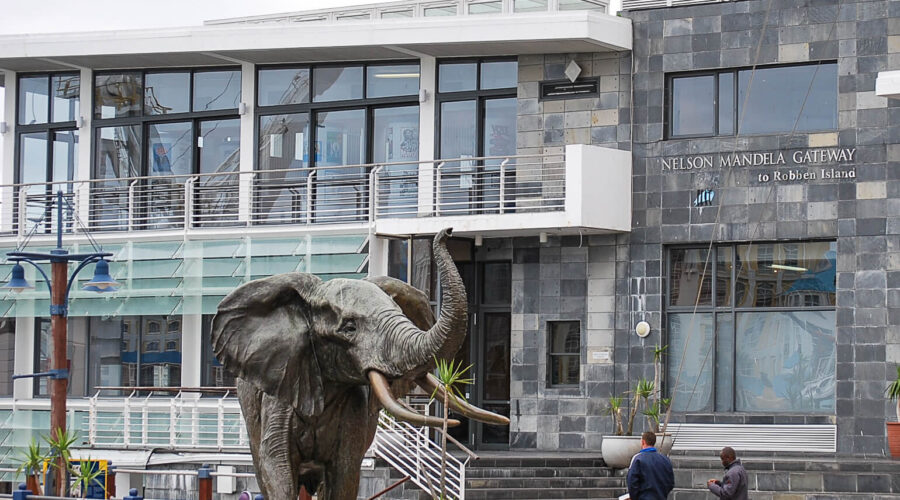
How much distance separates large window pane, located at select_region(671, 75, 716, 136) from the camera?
2450cm

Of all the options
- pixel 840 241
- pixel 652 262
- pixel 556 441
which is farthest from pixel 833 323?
pixel 556 441

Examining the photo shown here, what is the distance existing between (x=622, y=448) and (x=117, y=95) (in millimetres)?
11685

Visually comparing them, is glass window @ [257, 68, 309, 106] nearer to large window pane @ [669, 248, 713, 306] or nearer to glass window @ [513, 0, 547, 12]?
glass window @ [513, 0, 547, 12]

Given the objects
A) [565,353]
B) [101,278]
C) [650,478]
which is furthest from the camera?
[565,353]

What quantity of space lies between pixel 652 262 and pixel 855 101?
3.71 metres

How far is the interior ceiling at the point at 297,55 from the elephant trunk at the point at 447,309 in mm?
15622

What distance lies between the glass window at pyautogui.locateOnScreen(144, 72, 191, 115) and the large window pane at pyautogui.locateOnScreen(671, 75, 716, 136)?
8551 mm

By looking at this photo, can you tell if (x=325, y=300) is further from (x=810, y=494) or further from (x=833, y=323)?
(x=833, y=323)

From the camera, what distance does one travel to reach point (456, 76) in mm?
26094

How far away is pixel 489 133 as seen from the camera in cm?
2591

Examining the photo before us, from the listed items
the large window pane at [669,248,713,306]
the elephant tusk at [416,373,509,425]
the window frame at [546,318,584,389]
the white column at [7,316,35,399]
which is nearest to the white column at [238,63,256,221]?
the white column at [7,316,35,399]

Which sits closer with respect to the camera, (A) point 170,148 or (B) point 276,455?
(B) point 276,455

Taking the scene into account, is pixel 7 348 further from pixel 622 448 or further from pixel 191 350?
pixel 622 448

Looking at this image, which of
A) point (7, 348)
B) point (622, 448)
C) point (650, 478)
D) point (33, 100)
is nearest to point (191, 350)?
point (7, 348)
